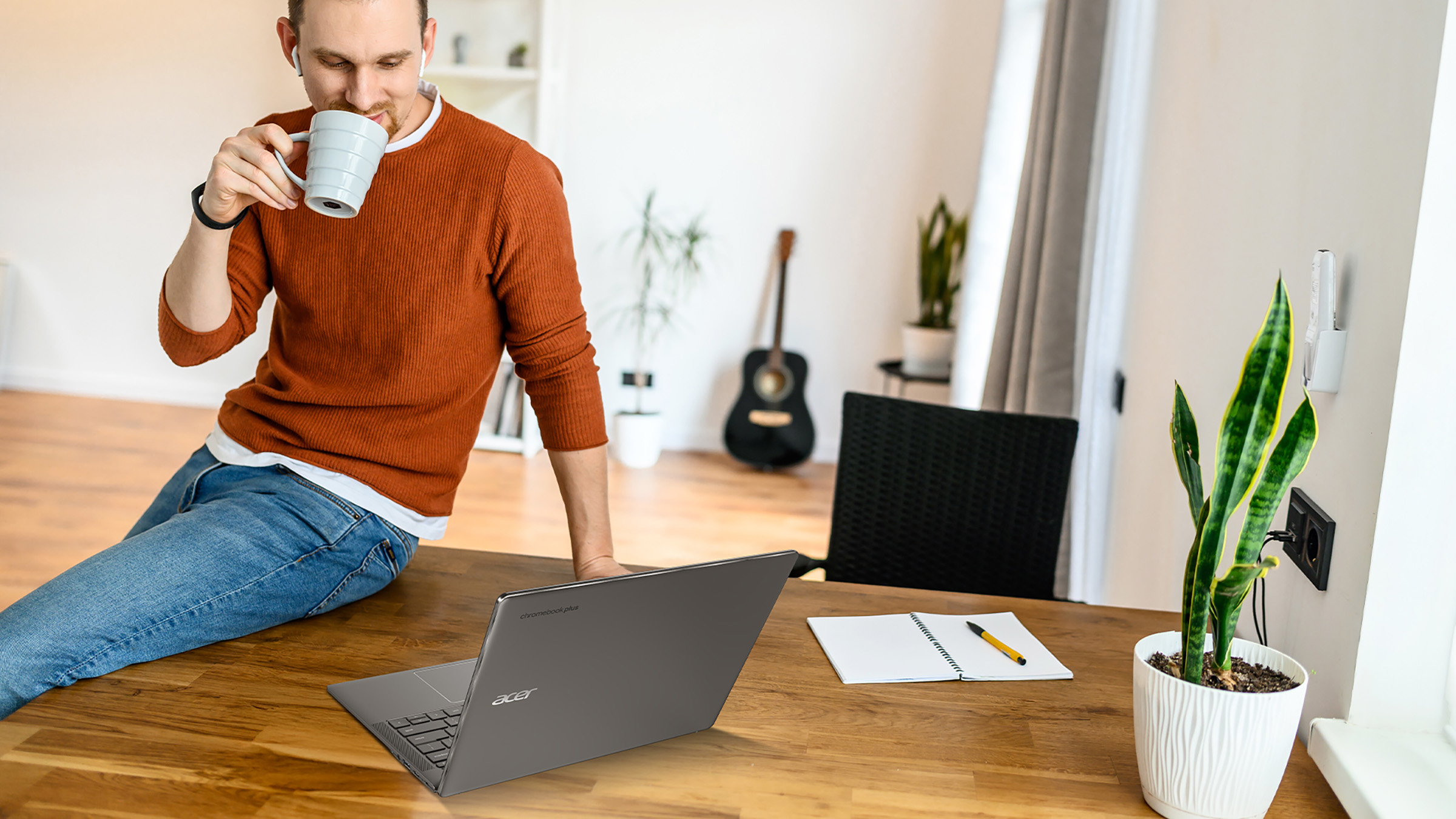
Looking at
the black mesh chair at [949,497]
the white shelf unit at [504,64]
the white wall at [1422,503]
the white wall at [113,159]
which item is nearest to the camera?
the white wall at [1422,503]

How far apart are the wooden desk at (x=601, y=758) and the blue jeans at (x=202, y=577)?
0.08 feet

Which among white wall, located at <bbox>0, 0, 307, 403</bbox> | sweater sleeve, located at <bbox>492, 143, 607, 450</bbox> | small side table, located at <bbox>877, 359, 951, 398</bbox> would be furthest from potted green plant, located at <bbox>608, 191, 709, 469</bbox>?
sweater sleeve, located at <bbox>492, 143, 607, 450</bbox>

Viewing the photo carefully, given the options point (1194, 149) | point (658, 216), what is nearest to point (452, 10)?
point (658, 216)

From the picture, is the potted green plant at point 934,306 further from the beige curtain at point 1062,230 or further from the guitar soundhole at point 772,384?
the beige curtain at point 1062,230

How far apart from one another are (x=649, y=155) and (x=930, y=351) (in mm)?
1534

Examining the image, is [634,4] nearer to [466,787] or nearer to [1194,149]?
[1194,149]

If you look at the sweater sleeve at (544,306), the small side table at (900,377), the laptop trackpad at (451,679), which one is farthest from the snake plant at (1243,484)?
the small side table at (900,377)

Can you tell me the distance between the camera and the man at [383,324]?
1.29 meters

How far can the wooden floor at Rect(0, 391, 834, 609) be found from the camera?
3281mm

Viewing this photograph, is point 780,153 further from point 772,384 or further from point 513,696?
point 513,696

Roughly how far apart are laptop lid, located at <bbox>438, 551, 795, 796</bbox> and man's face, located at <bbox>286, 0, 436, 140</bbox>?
2.38 ft

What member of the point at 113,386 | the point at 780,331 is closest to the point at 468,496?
the point at 780,331

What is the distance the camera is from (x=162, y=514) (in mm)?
1398

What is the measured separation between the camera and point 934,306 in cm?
454
